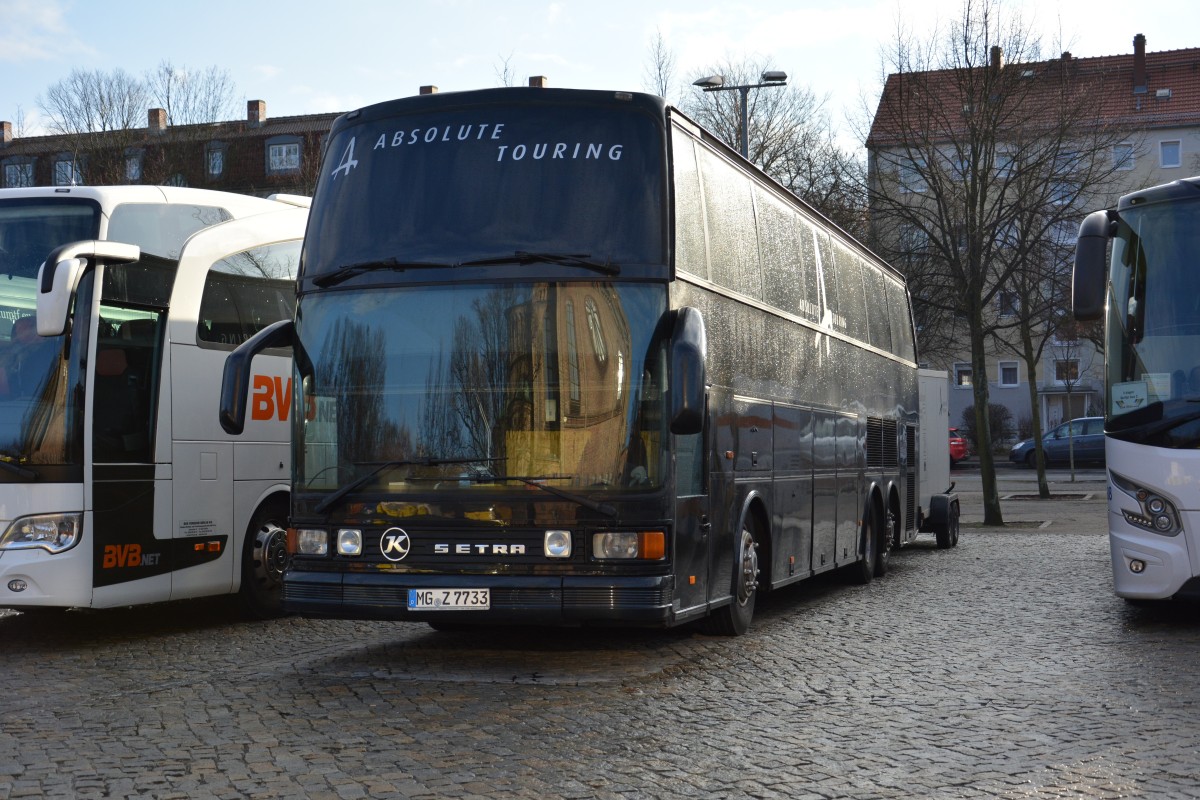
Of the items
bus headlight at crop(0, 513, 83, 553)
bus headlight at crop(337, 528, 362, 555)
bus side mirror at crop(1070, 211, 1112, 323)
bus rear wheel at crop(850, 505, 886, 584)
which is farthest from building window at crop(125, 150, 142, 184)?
bus side mirror at crop(1070, 211, 1112, 323)

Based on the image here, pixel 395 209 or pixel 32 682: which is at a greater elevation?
pixel 395 209

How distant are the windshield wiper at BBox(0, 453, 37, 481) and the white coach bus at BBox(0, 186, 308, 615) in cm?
2

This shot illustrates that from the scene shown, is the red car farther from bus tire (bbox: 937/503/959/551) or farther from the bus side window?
the bus side window

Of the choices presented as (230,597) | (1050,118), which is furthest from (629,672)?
(1050,118)

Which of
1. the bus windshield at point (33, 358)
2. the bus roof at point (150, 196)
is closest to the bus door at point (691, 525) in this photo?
the bus windshield at point (33, 358)

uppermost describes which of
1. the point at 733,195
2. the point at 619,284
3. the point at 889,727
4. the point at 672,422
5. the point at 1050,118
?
the point at 1050,118

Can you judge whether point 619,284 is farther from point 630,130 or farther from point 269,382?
point 269,382

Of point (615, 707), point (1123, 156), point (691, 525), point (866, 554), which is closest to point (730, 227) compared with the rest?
point (691, 525)

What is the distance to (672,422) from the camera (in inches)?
357

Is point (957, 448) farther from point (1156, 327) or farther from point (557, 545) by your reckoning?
point (557, 545)

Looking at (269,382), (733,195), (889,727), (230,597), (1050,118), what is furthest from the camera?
(1050,118)

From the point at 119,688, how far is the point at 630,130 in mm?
4791

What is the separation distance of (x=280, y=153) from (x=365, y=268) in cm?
5730

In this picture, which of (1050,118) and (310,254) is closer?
(310,254)
